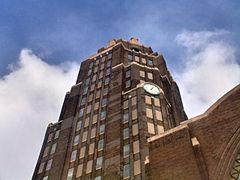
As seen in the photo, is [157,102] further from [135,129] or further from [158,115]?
[135,129]

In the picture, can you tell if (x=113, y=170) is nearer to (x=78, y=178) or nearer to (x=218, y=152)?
(x=78, y=178)

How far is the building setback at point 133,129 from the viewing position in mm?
20641

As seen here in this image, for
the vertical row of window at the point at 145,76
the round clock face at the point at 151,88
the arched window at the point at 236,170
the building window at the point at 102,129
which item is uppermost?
the vertical row of window at the point at 145,76

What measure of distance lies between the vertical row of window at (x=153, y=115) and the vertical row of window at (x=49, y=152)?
14.2 meters

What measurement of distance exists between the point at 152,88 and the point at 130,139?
443 inches

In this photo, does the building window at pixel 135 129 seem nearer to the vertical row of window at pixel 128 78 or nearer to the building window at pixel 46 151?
the vertical row of window at pixel 128 78

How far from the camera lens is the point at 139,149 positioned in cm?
3462

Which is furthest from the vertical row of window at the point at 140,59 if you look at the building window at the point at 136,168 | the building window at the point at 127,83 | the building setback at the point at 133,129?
the building window at the point at 136,168

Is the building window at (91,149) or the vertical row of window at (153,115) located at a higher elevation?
the vertical row of window at (153,115)

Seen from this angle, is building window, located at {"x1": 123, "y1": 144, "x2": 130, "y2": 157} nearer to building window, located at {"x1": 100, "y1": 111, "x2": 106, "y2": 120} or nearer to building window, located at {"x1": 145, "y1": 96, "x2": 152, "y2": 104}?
building window, located at {"x1": 145, "y1": 96, "x2": 152, "y2": 104}

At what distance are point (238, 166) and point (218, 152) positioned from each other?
5.16 ft

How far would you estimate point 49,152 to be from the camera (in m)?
43.7

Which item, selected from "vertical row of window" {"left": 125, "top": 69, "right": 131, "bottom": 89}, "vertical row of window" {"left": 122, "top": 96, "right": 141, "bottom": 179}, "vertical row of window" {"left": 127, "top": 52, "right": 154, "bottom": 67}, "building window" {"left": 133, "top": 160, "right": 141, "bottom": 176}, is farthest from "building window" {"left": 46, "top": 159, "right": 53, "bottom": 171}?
"vertical row of window" {"left": 127, "top": 52, "right": 154, "bottom": 67}

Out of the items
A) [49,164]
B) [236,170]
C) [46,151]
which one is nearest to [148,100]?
[49,164]
